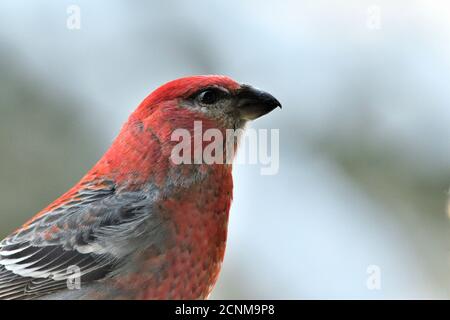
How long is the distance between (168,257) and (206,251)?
0.18m

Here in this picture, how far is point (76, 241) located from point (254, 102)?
106 centimetres

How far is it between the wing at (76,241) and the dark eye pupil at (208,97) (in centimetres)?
54

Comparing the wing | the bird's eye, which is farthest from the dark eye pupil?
the wing

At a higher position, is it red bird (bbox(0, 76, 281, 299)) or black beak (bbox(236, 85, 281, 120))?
black beak (bbox(236, 85, 281, 120))

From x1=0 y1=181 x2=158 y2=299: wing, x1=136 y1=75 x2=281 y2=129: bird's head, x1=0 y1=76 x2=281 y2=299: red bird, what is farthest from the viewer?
x1=136 y1=75 x2=281 y2=129: bird's head

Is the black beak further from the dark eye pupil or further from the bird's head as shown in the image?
the dark eye pupil

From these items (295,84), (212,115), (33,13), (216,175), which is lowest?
(216,175)

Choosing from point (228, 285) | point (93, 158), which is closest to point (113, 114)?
point (93, 158)

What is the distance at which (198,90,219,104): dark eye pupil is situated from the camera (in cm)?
353

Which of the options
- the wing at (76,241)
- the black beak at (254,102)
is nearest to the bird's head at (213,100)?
the black beak at (254,102)

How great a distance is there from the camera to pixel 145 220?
10.5ft

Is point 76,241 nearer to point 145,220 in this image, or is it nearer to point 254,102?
point 145,220

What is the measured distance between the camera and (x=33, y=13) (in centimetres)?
720

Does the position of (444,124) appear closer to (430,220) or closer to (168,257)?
(430,220)
